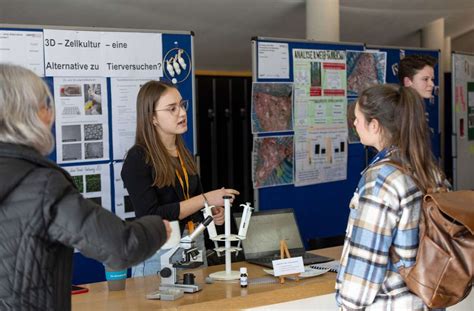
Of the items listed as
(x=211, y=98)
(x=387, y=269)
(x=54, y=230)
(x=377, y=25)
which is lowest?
(x=387, y=269)

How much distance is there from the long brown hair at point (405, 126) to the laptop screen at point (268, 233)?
884 mm

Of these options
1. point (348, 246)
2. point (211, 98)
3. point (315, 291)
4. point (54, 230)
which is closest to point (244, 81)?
point (211, 98)

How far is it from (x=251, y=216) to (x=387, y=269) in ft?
2.91

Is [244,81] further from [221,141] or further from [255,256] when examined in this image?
[255,256]

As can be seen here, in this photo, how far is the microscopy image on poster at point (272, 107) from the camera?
4.81 metres

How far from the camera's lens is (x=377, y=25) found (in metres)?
8.34

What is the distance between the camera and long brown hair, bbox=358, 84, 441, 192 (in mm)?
2094

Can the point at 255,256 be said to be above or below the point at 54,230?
below

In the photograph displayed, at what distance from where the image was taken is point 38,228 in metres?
1.52

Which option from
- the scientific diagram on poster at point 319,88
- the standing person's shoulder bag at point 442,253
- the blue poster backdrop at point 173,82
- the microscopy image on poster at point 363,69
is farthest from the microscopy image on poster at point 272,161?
the standing person's shoulder bag at point 442,253

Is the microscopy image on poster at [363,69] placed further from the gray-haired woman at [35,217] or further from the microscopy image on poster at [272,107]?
the gray-haired woman at [35,217]

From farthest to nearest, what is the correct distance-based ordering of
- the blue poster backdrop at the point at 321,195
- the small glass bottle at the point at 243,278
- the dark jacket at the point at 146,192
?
1. the blue poster backdrop at the point at 321,195
2. the dark jacket at the point at 146,192
3. the small glass bottle at the point at 243,278

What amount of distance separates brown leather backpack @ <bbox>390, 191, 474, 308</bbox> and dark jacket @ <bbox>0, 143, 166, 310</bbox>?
0.92 meters

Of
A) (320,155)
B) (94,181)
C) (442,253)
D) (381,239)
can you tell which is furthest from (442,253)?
(320,155)
